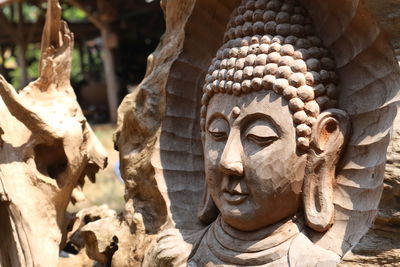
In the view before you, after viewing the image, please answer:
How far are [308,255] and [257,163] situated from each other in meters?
0.39

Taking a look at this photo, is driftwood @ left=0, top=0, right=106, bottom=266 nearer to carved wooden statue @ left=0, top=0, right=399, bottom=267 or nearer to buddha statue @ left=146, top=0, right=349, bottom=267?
carved wooden statue @ left=0, top=0, right=399, bottom=267

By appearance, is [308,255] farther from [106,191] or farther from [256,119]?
[106,191]

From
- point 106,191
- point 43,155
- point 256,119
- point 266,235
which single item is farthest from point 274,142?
point 106,191

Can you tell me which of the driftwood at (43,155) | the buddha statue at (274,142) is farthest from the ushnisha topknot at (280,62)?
the driftwood at (43,155)

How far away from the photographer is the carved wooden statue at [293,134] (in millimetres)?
2318

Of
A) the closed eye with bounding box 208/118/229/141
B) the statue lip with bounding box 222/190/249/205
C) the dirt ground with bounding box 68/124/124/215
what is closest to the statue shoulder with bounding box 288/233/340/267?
the statue lip with bounding box 222/190/249/205

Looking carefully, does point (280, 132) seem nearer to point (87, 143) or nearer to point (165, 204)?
point (165, 204)

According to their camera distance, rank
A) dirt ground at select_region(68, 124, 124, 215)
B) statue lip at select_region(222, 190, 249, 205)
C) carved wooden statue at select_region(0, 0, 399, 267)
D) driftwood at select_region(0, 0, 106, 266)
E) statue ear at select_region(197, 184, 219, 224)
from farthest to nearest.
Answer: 1. dirt ground at select_region(68, 124, 124, 215)
2. driftwood at select_region(0, 0, 106, 266)
3. statue ear at select_region(197, 184, 219, 224)
4. statue lip at select_region(222, 190, 249, 205)
5. carved wooden statue at select_region(0, 0, 399, 267)

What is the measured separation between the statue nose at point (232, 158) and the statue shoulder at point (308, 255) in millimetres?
349

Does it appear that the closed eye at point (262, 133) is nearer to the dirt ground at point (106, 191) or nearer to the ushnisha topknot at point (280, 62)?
the ushnisha topknot at point (280, 62)

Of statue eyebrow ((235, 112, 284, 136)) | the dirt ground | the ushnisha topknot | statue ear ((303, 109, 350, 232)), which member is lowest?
the dirt ground

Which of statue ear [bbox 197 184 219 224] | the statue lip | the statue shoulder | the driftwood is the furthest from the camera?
the driftwood

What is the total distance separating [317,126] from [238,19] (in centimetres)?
59

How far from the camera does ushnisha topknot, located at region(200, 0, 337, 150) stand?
92.7 inches
